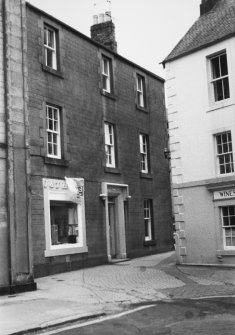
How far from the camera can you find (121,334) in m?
8.19

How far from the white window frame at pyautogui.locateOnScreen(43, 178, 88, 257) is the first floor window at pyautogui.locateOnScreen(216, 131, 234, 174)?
5.54 metres

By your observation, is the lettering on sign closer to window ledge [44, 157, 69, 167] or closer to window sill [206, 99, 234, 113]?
window sill [206, 99, 234, 113]

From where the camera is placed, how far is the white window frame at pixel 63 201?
17.8m

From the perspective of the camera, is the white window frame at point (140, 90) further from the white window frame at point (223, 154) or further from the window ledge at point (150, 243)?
the white window frame at point (223, 154)

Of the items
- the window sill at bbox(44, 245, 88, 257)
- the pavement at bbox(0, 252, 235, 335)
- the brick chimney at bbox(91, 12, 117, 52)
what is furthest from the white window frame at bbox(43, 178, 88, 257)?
the brick chimney at bbox(91, 12, 117, 52)

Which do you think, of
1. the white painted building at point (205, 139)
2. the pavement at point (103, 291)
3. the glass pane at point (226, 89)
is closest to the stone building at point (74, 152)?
the pavement at point (103, 291)

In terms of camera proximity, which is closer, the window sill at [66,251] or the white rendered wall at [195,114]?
the window sill at [66,251]

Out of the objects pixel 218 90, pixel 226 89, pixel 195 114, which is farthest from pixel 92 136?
pixel 226 89

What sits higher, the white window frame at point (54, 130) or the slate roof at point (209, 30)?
the slate roof at point (209, 30)

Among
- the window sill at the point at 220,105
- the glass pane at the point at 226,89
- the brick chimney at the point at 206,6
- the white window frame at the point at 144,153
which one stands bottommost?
the white window frame at the point at 144,153

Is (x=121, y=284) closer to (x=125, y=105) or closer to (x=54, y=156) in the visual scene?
(x=54, y=156)

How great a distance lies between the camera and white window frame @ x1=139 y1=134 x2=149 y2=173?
82.5ft

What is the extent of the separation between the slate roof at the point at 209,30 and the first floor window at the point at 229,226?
661 cm

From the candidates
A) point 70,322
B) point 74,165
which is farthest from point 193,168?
point 70,322
